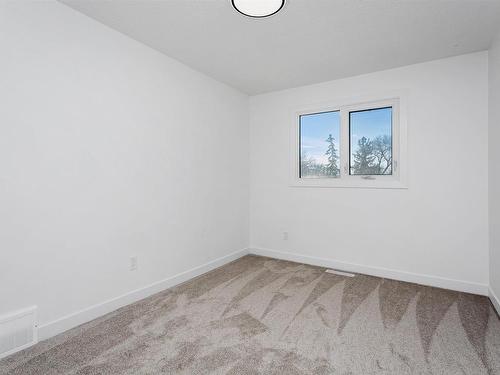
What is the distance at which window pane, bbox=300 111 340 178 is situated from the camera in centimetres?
367

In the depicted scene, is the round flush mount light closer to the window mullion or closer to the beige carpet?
the window mullion

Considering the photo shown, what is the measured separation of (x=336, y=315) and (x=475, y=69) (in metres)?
2.84

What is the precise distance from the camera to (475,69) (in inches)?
108

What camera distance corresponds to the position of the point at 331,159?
12.1ft

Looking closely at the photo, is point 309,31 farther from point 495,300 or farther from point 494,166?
point 495,300

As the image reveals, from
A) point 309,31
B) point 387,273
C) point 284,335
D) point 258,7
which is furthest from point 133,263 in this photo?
point 387,273

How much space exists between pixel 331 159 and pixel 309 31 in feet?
5.77

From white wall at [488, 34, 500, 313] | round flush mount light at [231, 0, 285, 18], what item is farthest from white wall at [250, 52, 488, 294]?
round flush mount light at [231, 0, 285, 18]

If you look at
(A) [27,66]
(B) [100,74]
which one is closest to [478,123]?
(B) [100,74]

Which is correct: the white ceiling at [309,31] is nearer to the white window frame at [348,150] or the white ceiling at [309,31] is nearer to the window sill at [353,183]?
the white window frame at [348,150]

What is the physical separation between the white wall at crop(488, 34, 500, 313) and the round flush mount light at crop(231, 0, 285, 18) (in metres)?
2.03

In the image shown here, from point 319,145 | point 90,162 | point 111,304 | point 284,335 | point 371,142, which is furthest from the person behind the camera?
point 319,145

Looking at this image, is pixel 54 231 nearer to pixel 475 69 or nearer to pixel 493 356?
pixel 493 356

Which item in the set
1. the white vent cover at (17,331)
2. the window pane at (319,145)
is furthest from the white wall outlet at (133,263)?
the window pane at (319,145)
